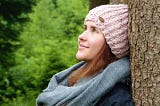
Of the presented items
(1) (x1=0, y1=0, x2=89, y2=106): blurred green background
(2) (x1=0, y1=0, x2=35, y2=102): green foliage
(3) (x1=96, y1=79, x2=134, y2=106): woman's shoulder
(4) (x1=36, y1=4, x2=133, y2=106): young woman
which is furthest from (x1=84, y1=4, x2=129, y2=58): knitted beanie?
(2) (x1=0, y1=0, x2=35, y2=102): green foliage

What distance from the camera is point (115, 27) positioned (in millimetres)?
2707

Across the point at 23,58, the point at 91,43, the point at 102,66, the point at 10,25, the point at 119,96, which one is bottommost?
the point at 23,58

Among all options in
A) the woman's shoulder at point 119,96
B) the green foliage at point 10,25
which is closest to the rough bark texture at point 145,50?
the woman's shoulder at point 119,96

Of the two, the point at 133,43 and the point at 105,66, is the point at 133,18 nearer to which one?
the point at 133,43

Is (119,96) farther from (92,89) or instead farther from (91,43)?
(91,43)

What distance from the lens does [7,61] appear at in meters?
9.33

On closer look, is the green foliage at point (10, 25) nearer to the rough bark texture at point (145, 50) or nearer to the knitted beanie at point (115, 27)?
the knitted beanie at point (115, 27)

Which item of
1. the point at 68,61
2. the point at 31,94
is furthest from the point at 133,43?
the point at 31,94

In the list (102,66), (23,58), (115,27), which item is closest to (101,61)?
(102,66)

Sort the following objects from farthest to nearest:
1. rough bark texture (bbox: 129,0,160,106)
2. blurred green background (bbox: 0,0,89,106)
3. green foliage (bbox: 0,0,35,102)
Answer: green foliage (bbox: 0,0,35,102) < blurred green background (bbox: 0,0,89,106) < rough bark texture (bbox: 129,0,160,106)

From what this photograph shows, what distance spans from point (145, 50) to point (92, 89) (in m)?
0.35

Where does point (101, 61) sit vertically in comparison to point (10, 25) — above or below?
above

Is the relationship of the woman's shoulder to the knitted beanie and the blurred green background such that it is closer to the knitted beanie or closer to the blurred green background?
the knitted beanie

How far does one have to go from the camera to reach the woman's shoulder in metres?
2.60
